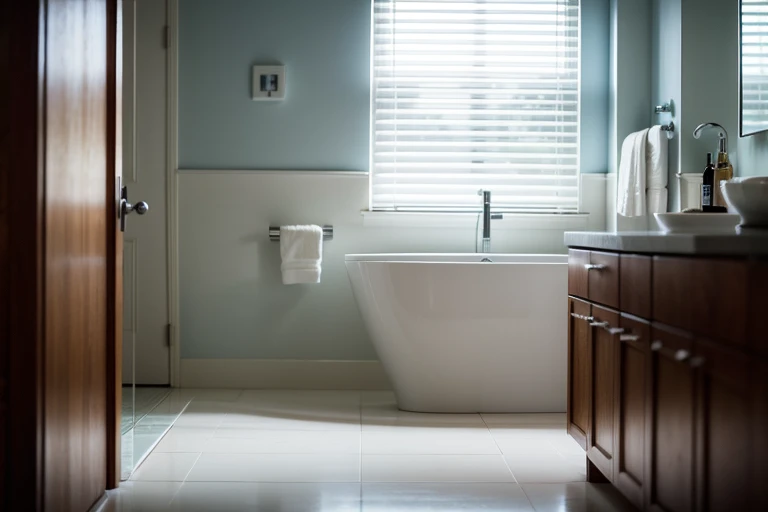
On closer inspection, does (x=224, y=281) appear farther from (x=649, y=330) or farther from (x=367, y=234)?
(x=649, y=330)

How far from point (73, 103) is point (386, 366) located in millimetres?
1724

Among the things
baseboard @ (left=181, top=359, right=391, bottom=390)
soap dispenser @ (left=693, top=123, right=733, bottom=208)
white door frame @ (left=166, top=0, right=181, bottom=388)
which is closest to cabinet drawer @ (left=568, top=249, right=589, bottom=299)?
soap dispenser @ (left=693, top=123, right=733, bottom=208)

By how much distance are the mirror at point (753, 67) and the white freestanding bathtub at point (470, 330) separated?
2.67 feet

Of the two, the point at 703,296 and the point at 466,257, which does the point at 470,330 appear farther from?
the point at 703,296

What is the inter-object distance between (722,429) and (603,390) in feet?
2.38

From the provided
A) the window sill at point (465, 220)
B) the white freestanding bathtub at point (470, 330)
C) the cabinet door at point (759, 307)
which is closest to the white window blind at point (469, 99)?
the window sill at point (465, 220)

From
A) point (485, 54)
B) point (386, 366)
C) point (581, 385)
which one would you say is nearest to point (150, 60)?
point (485, 54)

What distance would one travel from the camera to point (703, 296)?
140 cm

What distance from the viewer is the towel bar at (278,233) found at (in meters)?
3.62

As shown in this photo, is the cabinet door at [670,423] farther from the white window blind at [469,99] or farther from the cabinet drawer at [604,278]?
the white window blind at [469,99]

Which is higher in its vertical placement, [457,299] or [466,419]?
[457,299]

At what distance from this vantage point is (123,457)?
242 centimetres

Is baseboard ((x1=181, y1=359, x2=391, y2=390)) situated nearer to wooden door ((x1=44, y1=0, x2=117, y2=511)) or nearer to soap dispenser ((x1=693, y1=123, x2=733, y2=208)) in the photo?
wooden door ((x1=44, y1=0, x2=117, y2=511))

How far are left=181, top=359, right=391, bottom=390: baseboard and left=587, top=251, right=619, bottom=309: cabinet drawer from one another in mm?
1706
